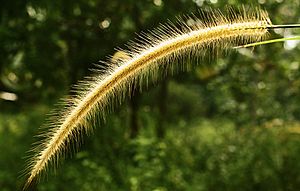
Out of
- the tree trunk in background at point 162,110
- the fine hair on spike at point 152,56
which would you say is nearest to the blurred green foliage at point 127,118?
the tree trunk in background at point 162,110

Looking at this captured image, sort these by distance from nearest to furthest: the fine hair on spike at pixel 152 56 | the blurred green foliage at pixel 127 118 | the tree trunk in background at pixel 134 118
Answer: the fine hair on spike at pixel 152 56, the blurred green foliage at pixel 127 118, the tree trunk in background at pixel 134 118

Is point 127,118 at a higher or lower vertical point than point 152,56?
higher

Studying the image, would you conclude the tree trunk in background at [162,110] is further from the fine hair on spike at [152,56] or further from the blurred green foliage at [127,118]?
the fine hair on spike at [152,56]

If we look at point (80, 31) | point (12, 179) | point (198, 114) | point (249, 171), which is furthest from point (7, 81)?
point (198, 114)

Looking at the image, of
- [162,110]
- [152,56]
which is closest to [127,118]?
[162,110]

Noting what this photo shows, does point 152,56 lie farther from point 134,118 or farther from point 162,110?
point 162,110

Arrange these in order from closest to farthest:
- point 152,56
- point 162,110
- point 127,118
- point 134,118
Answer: point 152,56 → point 134,118 → point 127,118 → point 162,110

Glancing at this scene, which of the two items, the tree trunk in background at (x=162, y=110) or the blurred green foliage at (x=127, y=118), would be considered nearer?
the blurred green foliage at (x=127, y=118)

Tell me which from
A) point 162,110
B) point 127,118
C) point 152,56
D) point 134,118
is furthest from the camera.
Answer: point 162,110

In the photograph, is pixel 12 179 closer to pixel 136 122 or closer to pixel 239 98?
pixel 136 122
